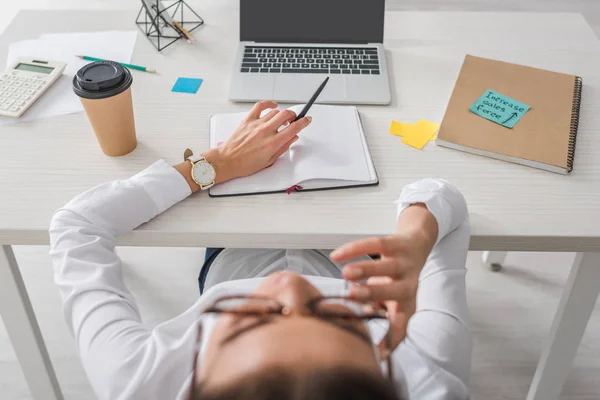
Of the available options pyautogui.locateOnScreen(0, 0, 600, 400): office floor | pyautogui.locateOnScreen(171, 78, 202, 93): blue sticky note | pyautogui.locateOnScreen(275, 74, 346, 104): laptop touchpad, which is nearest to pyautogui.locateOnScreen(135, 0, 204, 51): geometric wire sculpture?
pyautogui.locateOnScreen(171, 78, 202, 93): blue sticky note

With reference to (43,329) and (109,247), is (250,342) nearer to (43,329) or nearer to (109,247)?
(109,247)

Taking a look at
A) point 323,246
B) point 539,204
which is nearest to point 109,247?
point 323,246

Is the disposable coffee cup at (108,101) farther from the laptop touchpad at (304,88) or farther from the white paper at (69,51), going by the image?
the laptop touchpad at (304,88)

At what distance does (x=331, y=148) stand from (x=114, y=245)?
41 cm

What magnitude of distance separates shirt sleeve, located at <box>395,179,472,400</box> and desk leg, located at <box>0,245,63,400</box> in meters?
0.70

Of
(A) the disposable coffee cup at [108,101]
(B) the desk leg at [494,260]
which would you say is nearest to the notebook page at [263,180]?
(A) the disposable coffee cup at [108,101]

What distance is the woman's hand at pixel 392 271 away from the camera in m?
0.64

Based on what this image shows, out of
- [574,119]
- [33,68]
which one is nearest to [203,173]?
[33,68]

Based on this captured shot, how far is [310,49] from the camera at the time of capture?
1309 millimetres

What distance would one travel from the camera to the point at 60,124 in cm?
111

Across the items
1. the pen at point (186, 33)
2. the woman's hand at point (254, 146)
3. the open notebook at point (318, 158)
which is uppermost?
the pen at point (186, 33)

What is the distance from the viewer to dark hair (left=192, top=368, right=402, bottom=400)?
47cm

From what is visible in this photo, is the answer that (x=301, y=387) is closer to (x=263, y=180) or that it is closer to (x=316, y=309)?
(x=316, y=309)

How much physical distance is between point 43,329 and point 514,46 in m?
1.43
